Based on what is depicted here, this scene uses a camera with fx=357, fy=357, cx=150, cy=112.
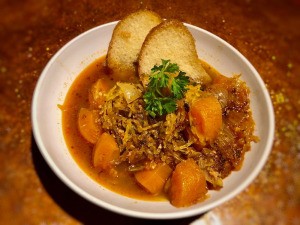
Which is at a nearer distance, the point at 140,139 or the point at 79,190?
the point at 79,190

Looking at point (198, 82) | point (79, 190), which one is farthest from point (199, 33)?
point (79, 190)

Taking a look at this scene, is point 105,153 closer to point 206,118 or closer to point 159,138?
point 159,138

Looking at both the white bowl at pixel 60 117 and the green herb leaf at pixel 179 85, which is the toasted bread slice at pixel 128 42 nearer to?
the white bowl at pixel 60 117

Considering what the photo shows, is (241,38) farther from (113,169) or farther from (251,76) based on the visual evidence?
(113,169)

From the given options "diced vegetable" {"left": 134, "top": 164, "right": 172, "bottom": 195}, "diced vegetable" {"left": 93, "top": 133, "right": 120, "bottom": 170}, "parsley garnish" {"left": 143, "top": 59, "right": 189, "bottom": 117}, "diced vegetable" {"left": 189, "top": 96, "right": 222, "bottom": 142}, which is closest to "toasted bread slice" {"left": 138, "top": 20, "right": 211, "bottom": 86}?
"parsley garnish" {"left": 143, "top": 59, "right": 189, "bottom": 117}

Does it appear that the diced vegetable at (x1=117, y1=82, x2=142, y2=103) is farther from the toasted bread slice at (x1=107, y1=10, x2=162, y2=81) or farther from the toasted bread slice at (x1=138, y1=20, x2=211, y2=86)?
the toasted bread slice at (x1=107, y1=10, x2=162, y2=81)

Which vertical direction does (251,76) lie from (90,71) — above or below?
above
